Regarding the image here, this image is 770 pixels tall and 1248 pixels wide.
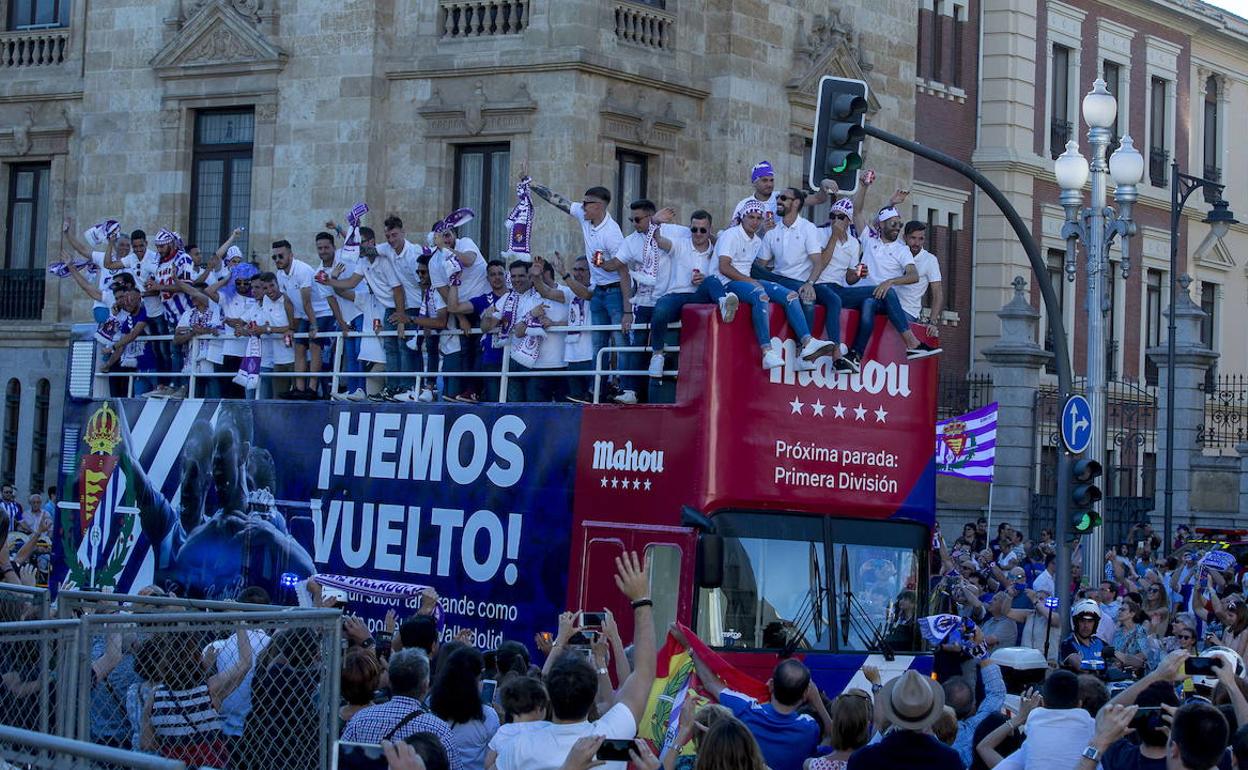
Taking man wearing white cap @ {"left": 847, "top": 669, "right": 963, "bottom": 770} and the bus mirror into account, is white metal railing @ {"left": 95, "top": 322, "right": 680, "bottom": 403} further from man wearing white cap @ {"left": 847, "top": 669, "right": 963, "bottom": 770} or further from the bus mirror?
man wearing white cap @ {"left": 847, "top": 669, "right": 963, "bottom": 770}

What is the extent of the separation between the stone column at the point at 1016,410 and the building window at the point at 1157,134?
12.0 m

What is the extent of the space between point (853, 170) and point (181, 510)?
6.63 meters

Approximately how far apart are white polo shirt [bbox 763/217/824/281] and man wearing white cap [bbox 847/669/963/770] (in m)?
7.17

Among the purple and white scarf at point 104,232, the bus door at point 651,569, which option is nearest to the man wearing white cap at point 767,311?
the bus door at point 651,569

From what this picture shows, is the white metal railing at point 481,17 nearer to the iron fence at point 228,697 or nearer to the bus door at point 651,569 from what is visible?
the bus door at point 651,569

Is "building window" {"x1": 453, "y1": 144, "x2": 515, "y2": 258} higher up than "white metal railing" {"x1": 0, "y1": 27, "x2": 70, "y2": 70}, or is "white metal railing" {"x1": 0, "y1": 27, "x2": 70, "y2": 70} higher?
"white metal railing" {"x1": 0, "y1": 27, "x2": 70, "y2": 70}

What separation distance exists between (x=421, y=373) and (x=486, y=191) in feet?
33.9

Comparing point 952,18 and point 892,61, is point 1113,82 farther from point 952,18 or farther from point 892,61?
point 892,61

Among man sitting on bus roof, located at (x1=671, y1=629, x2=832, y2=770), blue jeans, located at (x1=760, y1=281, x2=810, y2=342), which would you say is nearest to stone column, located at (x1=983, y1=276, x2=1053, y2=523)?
blue jeans, located at (x1=760, y1=281, x2=810, y2=342)

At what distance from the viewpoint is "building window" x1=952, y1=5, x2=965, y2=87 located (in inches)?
1353

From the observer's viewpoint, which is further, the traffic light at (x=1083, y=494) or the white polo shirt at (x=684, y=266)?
the traffic light at (x=1083, y=494)

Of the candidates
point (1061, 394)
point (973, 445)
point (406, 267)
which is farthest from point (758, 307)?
point (973, 445)

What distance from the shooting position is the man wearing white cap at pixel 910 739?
7.33 metres

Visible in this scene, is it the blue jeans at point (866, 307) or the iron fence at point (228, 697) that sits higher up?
the blue jeans at point (866, 307)
